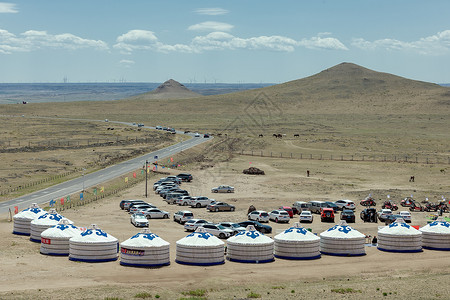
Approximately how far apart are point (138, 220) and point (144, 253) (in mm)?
17144

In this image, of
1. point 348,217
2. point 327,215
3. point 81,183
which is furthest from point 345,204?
Answer: point 81,183

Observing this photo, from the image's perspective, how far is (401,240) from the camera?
58406 millimetres

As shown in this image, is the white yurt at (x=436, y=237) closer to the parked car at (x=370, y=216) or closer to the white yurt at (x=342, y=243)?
the white yurt at (x=342, y=243)

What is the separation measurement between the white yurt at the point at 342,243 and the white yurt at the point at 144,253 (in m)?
13.6

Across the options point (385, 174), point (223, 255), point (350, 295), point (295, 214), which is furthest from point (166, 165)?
point (350, 295)

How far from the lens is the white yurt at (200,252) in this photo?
51.7 meters

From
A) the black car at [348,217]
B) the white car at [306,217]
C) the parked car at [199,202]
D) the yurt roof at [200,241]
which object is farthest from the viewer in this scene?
the parked car at [199,202]

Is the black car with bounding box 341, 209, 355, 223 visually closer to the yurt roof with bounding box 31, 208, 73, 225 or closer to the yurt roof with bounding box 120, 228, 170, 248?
the yurt roof with bounding box 120, 228, 170, 248

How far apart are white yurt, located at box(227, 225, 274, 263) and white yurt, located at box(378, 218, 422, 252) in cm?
1113

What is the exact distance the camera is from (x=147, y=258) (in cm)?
5094

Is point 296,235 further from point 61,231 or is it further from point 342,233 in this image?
point 61,231

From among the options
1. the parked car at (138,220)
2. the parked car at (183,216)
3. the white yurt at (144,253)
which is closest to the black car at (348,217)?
the parked car at (183,216)

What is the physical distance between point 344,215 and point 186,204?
65.0ft

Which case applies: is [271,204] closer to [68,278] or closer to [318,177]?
[318,177]
